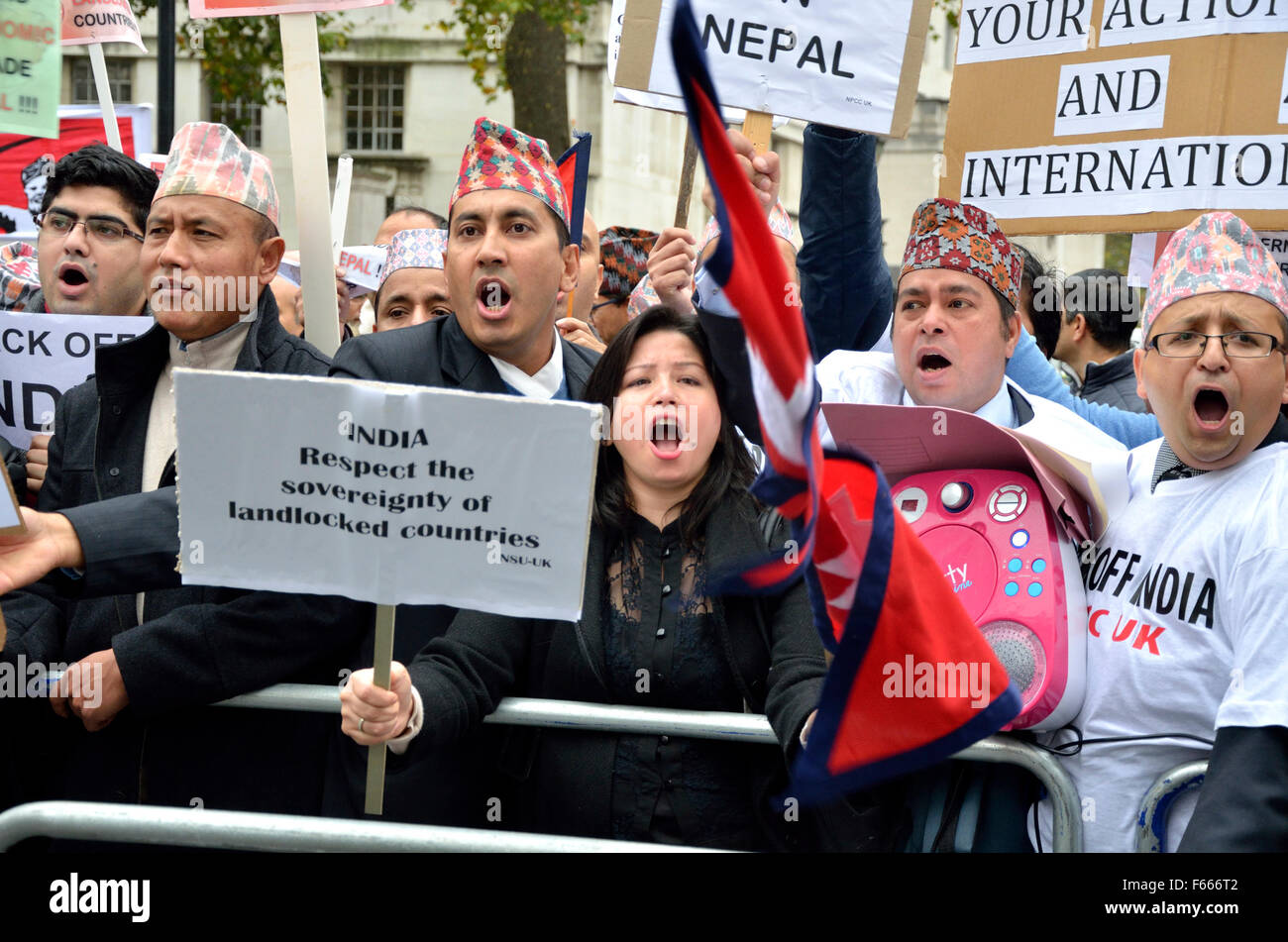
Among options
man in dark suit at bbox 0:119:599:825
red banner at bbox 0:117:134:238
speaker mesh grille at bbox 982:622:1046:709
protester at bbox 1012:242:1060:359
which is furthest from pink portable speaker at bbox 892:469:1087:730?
red banner at bbox 0:117:134:238

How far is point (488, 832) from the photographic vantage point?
2.49m

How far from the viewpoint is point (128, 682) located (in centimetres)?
314

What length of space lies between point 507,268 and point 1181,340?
1645 millimetres

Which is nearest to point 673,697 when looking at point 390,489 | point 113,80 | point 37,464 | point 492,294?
point 390,489

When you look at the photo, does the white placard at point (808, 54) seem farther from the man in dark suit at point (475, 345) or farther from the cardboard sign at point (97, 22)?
the cardboard sign at point (97, 22)

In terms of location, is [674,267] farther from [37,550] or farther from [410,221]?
[410,221]

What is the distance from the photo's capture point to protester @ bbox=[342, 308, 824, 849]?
3008mm

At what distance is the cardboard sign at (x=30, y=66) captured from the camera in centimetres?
485

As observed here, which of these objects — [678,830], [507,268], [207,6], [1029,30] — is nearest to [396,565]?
[678,830]

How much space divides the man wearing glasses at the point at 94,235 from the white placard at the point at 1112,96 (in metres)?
2.85

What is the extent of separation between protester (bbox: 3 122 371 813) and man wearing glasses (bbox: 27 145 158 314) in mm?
724

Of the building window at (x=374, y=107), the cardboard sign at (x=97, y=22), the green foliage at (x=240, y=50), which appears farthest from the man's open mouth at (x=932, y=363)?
the building window at (x=374, y=107)

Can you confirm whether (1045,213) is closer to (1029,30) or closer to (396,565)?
(1029,30)

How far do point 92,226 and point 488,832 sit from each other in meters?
2.76
